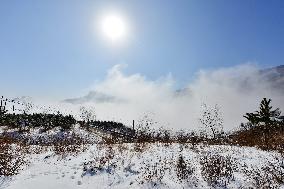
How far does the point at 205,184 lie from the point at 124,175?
332 cm

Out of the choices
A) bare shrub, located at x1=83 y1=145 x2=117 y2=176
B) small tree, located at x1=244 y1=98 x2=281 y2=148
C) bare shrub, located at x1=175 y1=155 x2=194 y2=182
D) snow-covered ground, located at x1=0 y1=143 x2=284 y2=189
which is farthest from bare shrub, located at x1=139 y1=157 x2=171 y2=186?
small tree, located at x1=244 y1=98 x2=281 y2=148

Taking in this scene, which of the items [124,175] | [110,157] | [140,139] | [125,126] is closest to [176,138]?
[140,139]

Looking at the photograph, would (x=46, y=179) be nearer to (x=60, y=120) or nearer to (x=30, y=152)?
(x=30, y=152)

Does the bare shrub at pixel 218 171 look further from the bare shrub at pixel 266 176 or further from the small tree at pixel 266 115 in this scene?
the small tree at pixel 266 115

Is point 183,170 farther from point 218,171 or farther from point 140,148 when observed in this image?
point 140,148

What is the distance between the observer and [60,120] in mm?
Answer: 53156

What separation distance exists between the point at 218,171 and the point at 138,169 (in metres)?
3.30

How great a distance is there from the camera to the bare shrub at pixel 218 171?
12.9m

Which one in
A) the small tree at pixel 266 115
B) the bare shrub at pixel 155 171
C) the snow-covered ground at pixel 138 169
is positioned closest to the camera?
the snow-covered ground at pixel 138 169

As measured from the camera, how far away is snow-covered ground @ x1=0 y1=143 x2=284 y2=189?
13.0 meters

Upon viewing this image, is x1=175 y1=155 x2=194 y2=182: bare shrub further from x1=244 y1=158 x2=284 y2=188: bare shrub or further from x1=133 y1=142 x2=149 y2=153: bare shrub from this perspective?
x1=133 y1=142 x2=149 y2=153: bare shrub

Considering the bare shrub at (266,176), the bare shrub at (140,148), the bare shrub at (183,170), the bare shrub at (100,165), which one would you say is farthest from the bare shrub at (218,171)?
the bare shrub at (100,165)

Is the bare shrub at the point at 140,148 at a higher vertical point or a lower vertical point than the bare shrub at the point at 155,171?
higher

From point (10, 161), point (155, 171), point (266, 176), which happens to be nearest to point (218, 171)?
point (266, 176)
